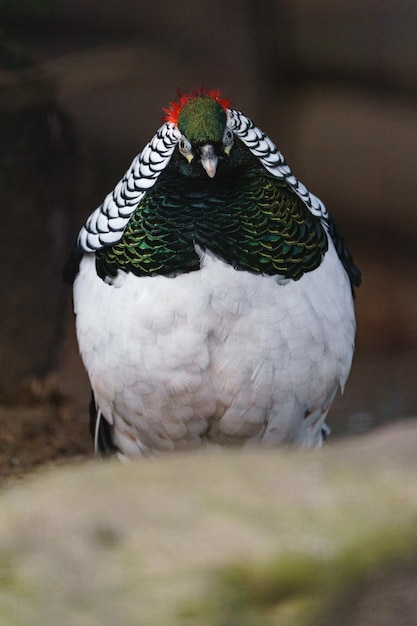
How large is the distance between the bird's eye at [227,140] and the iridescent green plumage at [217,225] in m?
0.03

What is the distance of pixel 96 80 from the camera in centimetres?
383

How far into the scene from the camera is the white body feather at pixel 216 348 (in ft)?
7.30

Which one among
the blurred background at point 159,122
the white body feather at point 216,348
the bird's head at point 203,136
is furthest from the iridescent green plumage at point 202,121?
the blurred background at point 159,122

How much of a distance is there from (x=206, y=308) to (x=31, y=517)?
102 cm

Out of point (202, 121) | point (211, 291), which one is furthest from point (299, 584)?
point (202, 121)

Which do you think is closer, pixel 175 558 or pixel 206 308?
pixel 175 558

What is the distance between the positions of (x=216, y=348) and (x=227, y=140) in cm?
50

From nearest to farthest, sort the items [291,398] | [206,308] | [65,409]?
[206,308] → [291,398] → [65,409]

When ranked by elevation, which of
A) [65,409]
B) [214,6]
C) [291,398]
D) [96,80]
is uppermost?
[214,6]

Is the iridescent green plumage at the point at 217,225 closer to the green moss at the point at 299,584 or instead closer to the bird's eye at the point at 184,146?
the bird's eye at the point at 184,146

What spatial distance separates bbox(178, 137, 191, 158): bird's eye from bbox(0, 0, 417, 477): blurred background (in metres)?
1.46

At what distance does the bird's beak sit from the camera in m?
2.09

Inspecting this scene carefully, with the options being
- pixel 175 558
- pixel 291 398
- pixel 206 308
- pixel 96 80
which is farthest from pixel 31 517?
pixel 96 80

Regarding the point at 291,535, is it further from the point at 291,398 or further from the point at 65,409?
the point at 65,409
